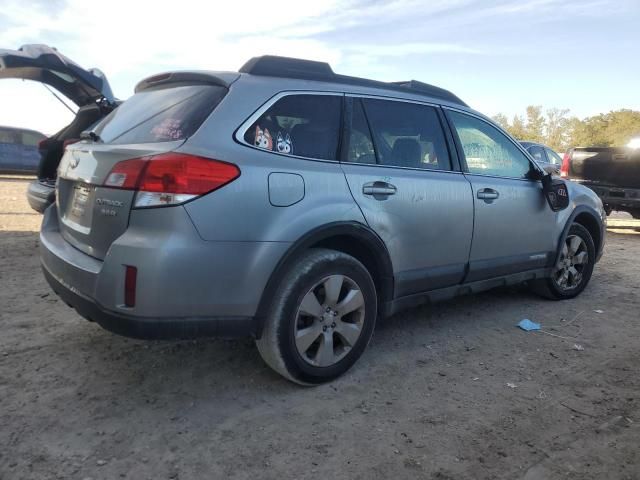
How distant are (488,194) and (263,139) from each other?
1.97m

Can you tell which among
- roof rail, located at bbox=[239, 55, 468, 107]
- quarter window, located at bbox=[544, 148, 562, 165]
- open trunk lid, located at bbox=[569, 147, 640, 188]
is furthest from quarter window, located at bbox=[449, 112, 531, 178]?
quarter window, located at bbox=[544, 148, 562, 165]

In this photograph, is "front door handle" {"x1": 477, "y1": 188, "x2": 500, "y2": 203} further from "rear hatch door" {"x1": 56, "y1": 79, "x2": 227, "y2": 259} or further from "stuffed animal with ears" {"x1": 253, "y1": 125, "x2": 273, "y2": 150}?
"rear hatch door" {"x1": 56, "y1": 79, "x2": 227, "y2": 259}

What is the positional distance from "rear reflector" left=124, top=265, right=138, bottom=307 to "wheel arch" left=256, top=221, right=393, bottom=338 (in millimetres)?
610

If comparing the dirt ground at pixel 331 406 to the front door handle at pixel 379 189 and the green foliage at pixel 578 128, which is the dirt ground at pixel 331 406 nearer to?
the front door handle at pixel 379 189

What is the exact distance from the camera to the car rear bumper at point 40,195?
5.61 m

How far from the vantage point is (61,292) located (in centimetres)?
289

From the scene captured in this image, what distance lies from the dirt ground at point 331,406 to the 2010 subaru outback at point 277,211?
36 centimetres

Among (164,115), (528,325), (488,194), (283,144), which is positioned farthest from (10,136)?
(528,325)

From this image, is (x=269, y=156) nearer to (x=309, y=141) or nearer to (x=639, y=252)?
(x=309, y=141)

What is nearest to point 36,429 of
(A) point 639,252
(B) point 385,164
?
(B) point 385,164

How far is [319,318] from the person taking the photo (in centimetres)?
298

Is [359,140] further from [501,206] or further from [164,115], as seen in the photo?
[501,206]

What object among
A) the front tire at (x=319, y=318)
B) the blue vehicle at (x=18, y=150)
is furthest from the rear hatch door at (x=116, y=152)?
the blue vehicle at (x=18, y=150)

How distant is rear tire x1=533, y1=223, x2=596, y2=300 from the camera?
4.88 m
